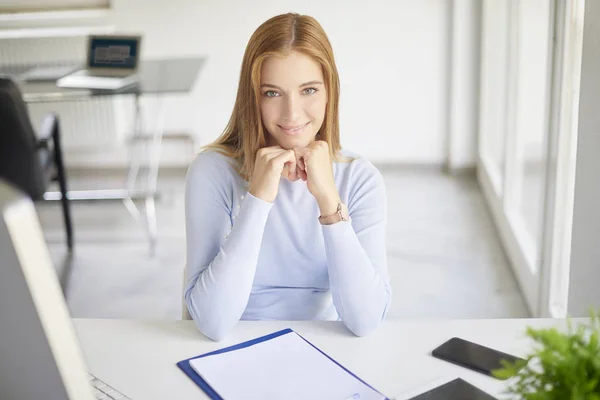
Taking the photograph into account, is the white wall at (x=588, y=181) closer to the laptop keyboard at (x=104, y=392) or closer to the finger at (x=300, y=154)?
the finger at (x=300, y=154)

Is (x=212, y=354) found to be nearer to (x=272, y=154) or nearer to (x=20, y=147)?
(x=272, y=154)

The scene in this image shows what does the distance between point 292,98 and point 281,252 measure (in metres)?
0.32

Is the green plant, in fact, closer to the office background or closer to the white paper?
the white paper

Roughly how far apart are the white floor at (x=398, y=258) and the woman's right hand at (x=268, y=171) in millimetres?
1647

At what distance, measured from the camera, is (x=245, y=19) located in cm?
489

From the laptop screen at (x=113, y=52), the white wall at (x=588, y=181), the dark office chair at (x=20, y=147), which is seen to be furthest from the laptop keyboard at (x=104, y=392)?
the laptop screen at (x=113, y=52)

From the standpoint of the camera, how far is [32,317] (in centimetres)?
64

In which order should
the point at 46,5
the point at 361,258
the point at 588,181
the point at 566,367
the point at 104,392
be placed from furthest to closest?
the point at 46,5 → the point at 588,181 → the point at 361,258 → the point at 104,392 → the point at 566,367

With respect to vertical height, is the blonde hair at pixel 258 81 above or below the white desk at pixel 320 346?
above

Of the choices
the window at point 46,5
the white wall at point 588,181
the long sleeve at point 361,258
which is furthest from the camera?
the window at point 46,5

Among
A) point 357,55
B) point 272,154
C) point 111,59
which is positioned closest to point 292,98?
point 272,154

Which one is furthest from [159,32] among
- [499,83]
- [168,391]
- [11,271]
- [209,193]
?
[11,271]

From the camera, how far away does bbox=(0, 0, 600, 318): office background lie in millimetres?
3141

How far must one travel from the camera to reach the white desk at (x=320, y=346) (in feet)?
3.99
